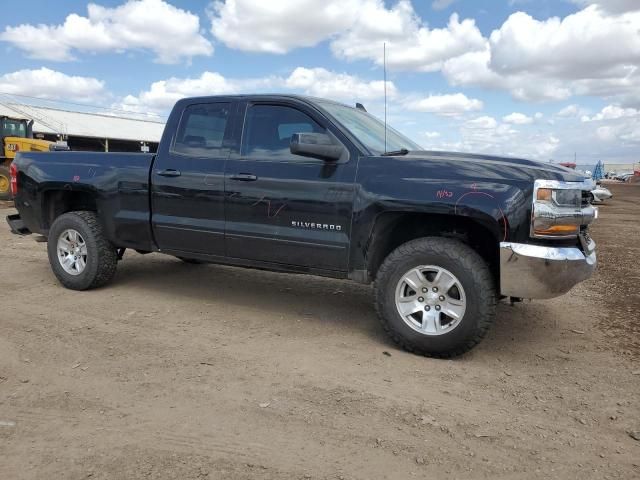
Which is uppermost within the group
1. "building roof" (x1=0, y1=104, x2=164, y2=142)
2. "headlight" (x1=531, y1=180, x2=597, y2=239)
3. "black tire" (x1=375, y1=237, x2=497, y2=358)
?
"building roof" (x1=0, y1=104, x2=164, y2=142)

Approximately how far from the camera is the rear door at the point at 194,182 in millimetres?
5000

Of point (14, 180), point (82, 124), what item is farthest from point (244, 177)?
point (82, 124)

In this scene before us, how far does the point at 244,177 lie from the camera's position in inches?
189

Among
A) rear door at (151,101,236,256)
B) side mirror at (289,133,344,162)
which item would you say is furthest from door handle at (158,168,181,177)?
side mirror at (289,133,344,162)

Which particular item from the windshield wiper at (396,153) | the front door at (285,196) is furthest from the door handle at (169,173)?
the windshield wiper at (396,153)

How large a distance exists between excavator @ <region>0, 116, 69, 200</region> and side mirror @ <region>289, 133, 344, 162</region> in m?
15.5

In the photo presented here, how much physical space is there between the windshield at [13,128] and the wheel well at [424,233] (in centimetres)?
1799

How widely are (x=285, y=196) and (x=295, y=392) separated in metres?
1.76

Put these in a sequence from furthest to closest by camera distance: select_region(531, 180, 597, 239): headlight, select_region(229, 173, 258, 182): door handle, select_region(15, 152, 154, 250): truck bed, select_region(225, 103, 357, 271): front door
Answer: select_region(15, 152, 154, 250): truck bed < select_region(229, 173, 258, 182): door handle < select_region(225, 103, 357, 271): front door < select_region(531, 180, 597, 239): headlight

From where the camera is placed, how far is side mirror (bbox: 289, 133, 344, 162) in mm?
4219

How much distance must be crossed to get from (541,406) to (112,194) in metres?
4.36

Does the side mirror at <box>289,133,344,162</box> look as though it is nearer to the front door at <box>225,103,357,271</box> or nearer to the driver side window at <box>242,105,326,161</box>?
the front door at <box>225,103,357,271</box>

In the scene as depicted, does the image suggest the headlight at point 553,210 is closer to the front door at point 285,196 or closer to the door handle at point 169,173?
the front door at point 285,196

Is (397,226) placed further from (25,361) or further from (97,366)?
(25,361)
